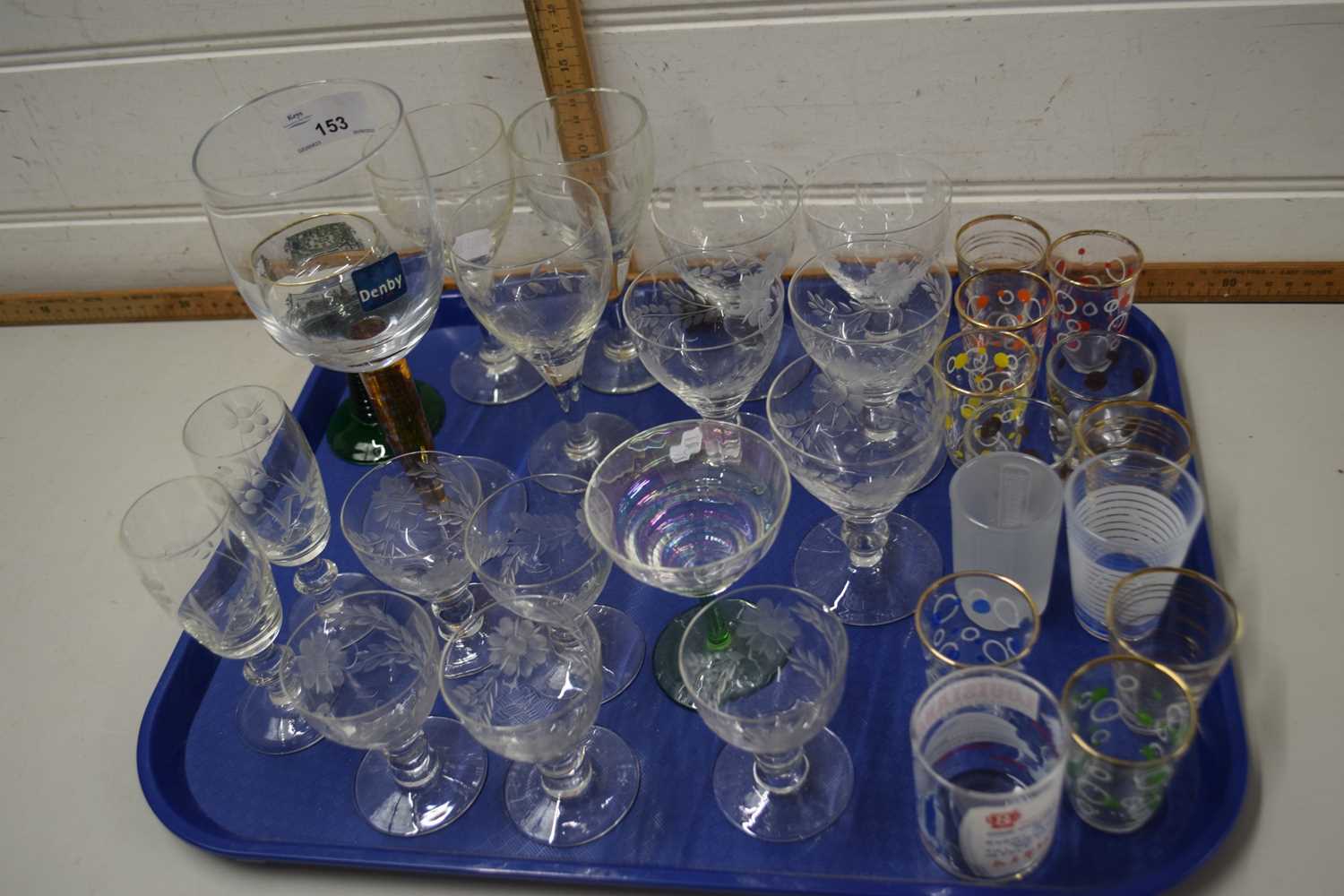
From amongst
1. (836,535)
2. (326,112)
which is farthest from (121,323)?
(836,535)

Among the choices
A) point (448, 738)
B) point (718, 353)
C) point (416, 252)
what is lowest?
point (448, 738)

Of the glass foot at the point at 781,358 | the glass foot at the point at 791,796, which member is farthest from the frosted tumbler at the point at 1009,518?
the glass foot at the point at 781,358

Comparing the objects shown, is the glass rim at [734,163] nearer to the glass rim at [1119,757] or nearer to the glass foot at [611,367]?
the glass foot at [611,367]

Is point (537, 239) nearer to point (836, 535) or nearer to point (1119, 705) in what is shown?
point (836, 535)

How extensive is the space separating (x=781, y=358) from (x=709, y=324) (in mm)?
192

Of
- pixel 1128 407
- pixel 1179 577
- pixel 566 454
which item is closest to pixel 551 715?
pixel 566 454

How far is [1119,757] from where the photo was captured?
1036mm

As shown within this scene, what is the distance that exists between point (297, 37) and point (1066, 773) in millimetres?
1347

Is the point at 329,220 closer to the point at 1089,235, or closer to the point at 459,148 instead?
the point at 459,148

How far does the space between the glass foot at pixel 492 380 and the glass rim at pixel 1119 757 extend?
0.84m

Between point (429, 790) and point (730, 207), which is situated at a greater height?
point (730, 207)

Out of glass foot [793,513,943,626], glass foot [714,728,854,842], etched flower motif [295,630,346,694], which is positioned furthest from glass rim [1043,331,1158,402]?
etched flower motif [295,630,346,694]

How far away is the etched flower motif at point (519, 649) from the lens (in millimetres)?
1163

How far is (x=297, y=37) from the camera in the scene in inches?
62.6
